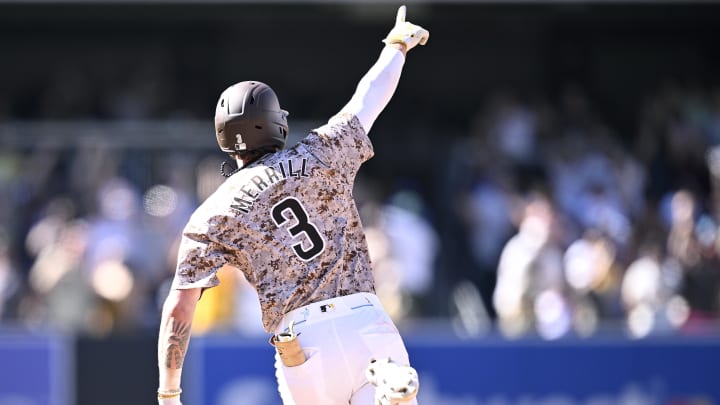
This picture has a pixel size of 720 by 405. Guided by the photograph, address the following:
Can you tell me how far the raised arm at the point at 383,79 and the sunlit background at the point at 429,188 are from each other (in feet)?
16.0

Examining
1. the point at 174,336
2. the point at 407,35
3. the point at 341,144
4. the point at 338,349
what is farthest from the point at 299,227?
the point at 407,35

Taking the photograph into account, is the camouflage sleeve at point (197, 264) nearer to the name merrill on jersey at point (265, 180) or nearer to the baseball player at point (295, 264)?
the baseball player at point (295, 264)

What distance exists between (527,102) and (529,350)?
7.10 meters

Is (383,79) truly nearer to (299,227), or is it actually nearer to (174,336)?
(299,227)

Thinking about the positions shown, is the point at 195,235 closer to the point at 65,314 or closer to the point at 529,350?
the point at 529,350

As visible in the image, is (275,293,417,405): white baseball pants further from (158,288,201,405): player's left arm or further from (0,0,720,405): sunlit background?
(0,0,720,405): sunlit background

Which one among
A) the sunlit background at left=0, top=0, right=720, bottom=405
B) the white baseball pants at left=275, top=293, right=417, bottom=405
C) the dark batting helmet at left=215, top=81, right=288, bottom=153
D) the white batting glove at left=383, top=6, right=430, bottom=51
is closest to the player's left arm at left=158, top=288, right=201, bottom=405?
the white baseball pants at left=275, top=293, right=417, bottom=405

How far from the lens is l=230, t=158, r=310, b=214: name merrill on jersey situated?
16.5ft

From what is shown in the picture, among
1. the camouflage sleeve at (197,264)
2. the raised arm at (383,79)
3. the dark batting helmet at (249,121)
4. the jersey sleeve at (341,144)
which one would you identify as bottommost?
the camouflage sleeve at (197,264)

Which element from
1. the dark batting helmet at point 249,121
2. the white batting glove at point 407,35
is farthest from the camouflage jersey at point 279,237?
the white batting glove at point 407,35

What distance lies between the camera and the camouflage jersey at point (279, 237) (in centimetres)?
499

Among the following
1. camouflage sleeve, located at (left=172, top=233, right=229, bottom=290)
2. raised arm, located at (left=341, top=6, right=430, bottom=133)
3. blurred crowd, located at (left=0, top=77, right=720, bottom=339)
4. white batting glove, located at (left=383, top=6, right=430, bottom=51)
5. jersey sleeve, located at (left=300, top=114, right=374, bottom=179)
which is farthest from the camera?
blurred crowd, located at (left=0, top=77, right=720, bottom=339)

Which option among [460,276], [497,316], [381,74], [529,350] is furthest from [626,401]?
[381,74]

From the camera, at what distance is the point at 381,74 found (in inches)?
217
